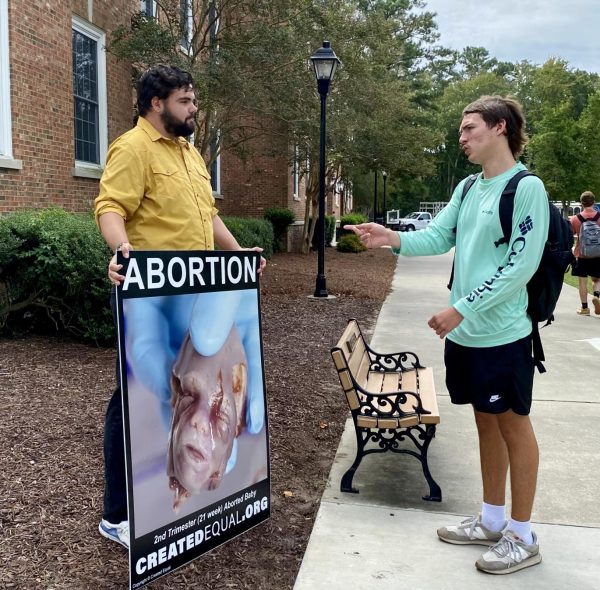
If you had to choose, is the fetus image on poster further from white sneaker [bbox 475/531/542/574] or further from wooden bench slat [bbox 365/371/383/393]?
wooden bench slat [bbox 365/371/383/393]

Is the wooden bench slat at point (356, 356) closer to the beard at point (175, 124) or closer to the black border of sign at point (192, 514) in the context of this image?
the black border of sign at point (192, 514)

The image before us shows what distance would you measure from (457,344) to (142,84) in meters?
1.76

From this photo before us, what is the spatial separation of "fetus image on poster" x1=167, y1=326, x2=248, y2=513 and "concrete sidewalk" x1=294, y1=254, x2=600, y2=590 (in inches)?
25.1

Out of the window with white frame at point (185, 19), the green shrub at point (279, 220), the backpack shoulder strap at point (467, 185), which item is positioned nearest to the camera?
the backpack shoulder strap at point (467, 185)

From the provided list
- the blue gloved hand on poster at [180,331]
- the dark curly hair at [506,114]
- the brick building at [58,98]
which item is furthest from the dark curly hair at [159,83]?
the brick building at [58,98]

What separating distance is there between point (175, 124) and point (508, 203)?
143 cm

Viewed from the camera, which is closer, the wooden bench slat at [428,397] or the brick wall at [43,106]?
the wooden bench slat at [428,397]

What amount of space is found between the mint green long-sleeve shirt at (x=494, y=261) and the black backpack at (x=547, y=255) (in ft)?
0.09

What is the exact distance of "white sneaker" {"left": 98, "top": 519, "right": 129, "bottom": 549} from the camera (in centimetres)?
288

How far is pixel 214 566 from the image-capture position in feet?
9.44

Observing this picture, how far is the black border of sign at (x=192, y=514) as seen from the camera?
7.69ft

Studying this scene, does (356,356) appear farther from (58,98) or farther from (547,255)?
(58,98)

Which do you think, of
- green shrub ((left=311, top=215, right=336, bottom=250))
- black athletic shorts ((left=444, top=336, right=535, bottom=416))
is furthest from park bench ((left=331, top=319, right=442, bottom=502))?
green shrub ((left=311, top=215, right=336, bottom=250))

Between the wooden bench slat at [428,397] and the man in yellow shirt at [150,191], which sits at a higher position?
the man in yellow shirt at [150,191]
